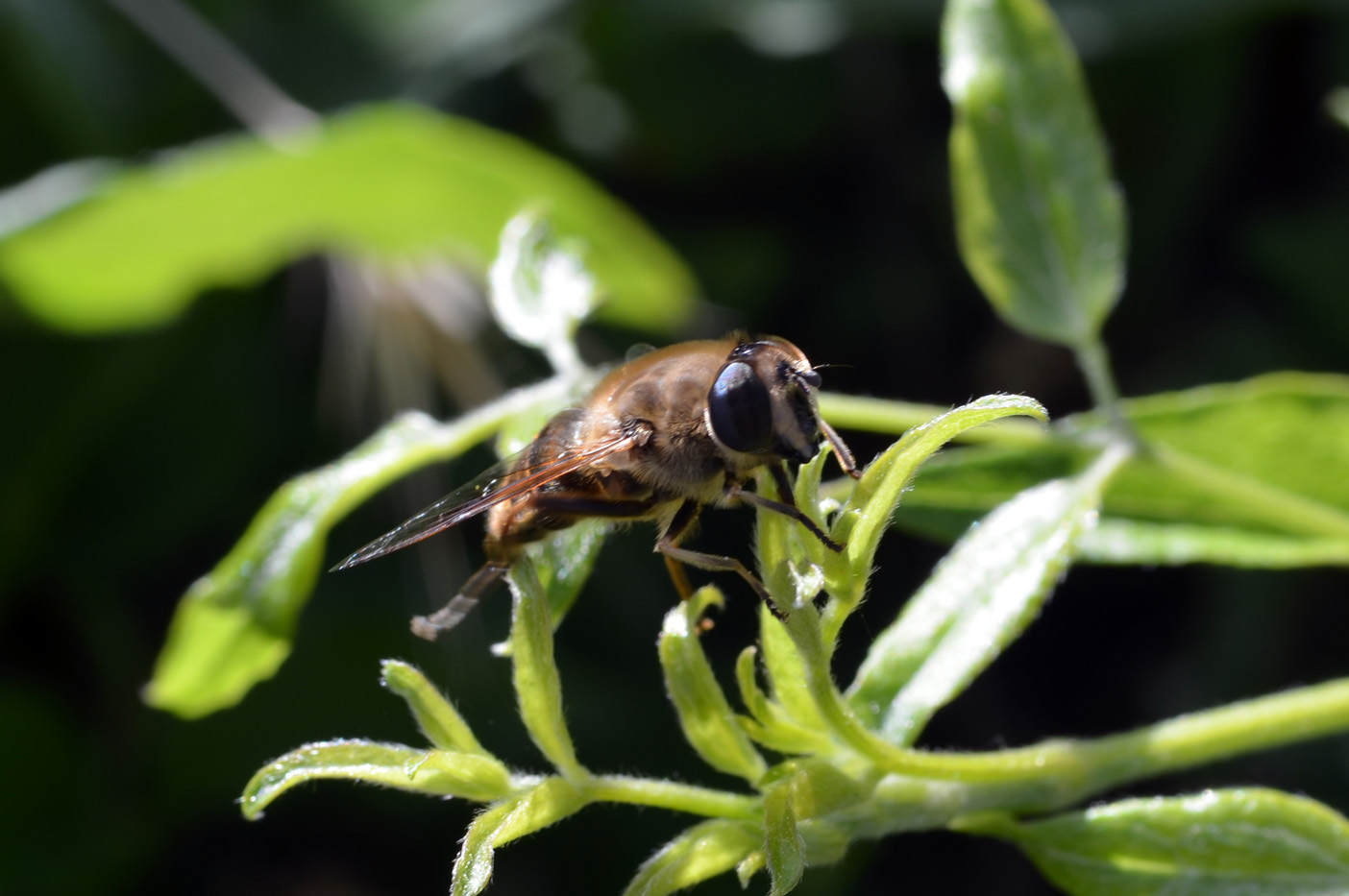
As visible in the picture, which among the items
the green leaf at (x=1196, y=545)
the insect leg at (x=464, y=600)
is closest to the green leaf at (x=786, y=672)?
the insect leg at (x=464, y=600)

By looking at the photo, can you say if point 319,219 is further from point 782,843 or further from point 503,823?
point 782,843

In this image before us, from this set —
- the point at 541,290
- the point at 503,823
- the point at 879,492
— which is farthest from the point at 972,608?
the point at 541,290

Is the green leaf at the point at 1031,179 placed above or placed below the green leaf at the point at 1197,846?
above

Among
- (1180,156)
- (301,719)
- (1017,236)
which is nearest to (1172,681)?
(1180,156)

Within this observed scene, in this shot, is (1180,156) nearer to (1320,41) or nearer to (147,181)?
(1320,41)

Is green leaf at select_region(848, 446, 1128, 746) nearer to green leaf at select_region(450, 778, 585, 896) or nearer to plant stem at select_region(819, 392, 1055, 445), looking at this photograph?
plant stem at select_region(819, 392, 1055, 445)

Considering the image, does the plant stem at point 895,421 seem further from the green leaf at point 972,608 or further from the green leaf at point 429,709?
the green leaf at point 429,709

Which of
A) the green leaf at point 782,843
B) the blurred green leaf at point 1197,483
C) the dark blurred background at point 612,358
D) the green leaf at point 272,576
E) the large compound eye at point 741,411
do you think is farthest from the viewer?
→ the dark blurred background at point 612,358
